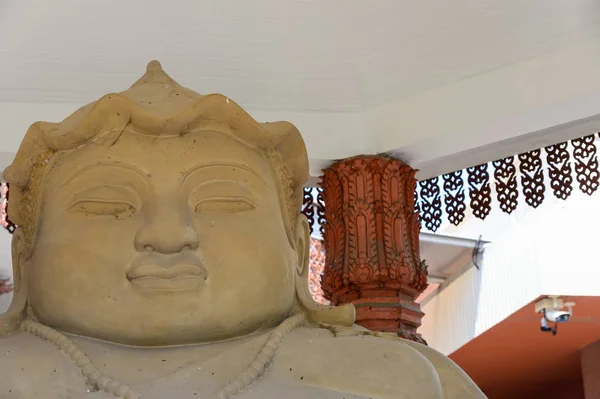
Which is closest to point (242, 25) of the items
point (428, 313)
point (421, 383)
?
point (421, 383)

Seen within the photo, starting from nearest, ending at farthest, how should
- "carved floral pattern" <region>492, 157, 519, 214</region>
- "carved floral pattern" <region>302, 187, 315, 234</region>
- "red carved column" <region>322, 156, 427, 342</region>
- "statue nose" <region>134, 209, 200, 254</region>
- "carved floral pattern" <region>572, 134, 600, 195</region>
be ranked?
"statue nose" <region>134, 209, 200, 254</region>, "red carved column" <region>322, 156, 427, 342</region>, "carved floral pattern" <region>572, 134, 600, 195</region>, "carved floral pattern" <region>492, 157, 519, 214</region>, "carved floral pattern" <region>302, 187, 315, 234</region>

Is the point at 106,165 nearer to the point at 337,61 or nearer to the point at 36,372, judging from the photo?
the point at 36,372

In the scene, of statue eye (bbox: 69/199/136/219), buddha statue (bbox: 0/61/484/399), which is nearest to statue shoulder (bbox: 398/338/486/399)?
buddha statue (bbox: 0/61/484/399)

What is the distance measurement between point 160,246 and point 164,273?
0.21 ft

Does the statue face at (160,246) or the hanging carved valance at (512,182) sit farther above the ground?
the hanging carved valance at (512,182)

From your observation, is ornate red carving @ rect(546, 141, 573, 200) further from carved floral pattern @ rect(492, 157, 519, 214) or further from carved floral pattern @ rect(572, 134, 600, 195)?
carved floral pattern @ rect(492, 157, 519, 214)

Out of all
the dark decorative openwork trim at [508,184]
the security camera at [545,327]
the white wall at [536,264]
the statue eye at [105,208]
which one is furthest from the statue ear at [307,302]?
the security camera at [545,327]

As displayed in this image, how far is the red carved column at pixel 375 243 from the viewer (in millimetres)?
3664

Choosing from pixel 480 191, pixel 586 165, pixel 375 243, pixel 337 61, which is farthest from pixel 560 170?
pixel 337 61

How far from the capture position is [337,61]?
3676 mm

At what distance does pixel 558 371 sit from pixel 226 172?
6441 millimetres

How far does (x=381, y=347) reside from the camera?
1922 mm

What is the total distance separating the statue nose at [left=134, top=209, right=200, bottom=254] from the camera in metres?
1.98

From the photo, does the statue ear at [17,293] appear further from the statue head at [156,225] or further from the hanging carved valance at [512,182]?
the hanging carved valance at [512,182]
